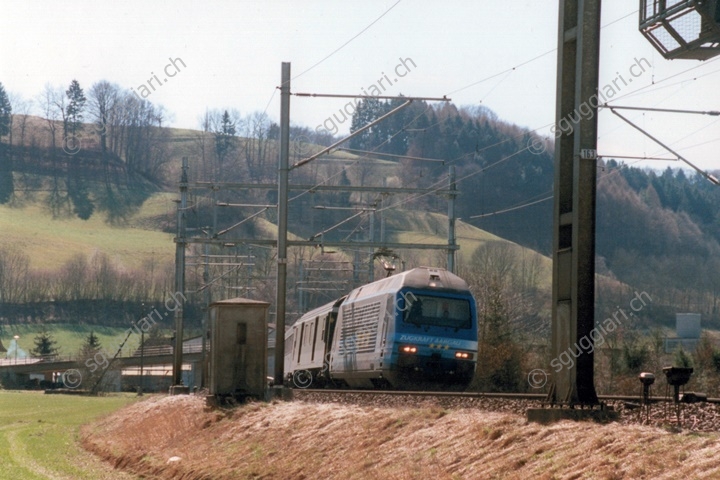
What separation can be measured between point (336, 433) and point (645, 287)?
129 metres

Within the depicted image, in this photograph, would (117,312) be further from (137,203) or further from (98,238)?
(137,203)

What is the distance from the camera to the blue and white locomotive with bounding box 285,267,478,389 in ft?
89.0

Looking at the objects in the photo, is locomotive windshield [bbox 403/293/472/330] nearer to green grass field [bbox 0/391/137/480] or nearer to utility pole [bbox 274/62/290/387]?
utility pole [bbox 274/62/290/387]

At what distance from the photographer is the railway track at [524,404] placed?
13.6 metres

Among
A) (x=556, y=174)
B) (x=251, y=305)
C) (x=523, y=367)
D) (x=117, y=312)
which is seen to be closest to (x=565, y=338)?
(x=556, y=174)

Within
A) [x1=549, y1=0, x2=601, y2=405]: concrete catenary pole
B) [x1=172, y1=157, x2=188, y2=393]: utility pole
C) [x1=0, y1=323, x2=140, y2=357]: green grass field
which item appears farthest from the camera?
[x1=0, y1=323, x2=140, y2=357]: green grass field

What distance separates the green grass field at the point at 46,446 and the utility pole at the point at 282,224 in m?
5.08

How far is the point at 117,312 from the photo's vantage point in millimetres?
149375

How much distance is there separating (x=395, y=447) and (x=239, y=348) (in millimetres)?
10401

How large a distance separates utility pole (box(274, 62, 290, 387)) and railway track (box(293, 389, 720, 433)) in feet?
3.84

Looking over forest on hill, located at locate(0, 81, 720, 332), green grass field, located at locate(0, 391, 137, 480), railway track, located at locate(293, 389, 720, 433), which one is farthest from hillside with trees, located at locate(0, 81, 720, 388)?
railway track, located at locate(293, 389, 720, 433)

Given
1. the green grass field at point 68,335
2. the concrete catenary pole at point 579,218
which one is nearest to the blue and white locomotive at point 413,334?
the concrete catenary pole at point 579,218

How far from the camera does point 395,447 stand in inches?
559

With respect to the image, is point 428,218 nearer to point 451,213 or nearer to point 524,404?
point 451,213
